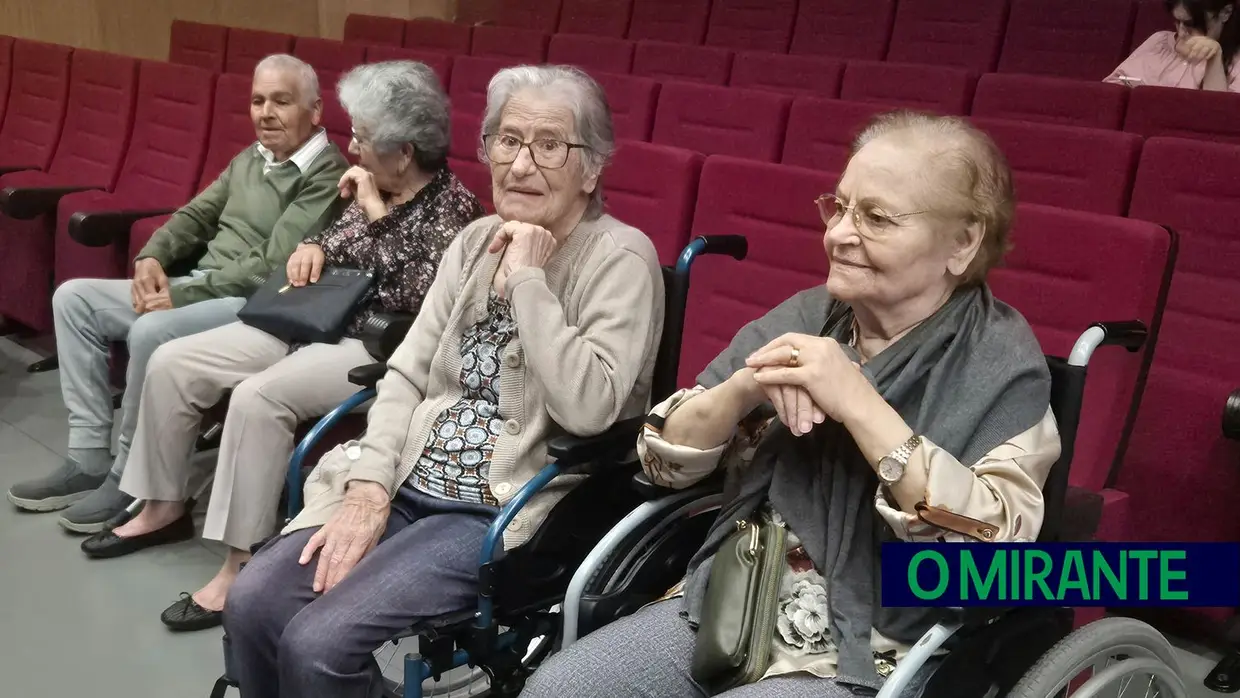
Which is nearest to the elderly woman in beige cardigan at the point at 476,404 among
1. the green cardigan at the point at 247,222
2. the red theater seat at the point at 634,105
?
the green cardigan at the point at 247,222

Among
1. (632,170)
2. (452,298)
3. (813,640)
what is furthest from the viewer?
(632,170)

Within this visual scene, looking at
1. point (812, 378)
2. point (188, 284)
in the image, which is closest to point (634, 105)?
point (188, 284)

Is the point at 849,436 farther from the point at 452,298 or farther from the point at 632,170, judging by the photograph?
the point at 632,170

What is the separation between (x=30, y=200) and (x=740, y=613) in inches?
111

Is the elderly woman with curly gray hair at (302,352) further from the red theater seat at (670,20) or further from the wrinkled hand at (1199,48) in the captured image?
the red theater seat at (670,20)

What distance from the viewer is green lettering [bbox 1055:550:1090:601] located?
1134 millimetres

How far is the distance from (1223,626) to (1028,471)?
1184 mm

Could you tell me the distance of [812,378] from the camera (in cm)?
112

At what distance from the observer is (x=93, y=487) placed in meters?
2.57

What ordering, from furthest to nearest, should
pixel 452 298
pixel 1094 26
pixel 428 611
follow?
pixel 1094 26
pixel 452 298
pixel 428 611

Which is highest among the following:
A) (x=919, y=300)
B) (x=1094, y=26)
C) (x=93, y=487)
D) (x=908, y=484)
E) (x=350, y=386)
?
(x=1094, y=26)

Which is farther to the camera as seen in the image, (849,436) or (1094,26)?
(1094,26)

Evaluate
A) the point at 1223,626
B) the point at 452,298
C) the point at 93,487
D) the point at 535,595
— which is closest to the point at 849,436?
the point at 535,595

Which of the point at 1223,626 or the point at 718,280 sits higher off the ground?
the point at 718,280
